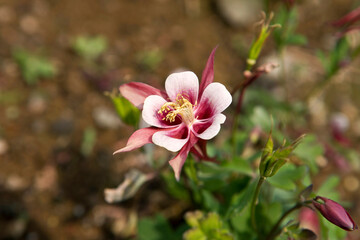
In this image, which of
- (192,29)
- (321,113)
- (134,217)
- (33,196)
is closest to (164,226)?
(134,217)

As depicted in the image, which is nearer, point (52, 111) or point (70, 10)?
point (52, 111)

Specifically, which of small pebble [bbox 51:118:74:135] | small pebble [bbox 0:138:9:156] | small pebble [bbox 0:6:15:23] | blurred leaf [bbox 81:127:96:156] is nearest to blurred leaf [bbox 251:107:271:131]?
blurred leaf [bbox 81:127:96:156]

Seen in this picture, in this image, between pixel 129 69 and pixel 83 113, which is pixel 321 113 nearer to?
pixel 129 69

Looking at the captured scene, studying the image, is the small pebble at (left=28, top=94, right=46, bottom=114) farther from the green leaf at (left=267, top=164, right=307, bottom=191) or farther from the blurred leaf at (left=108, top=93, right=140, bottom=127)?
the green leaf at (left=267, top=164, right=307, bottom=191)

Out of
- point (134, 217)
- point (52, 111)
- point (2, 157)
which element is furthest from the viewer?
point (52, 111)

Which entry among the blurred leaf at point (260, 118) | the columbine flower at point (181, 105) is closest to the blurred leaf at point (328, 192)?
the blurred leaf at point (260, 118)

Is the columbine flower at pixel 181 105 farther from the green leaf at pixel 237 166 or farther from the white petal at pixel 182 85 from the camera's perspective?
the green leaf at pixel 237 166
